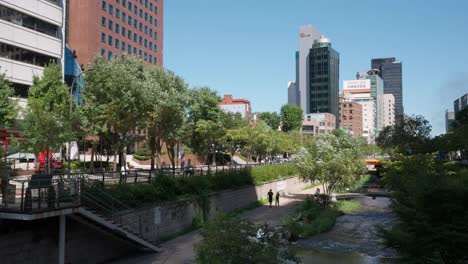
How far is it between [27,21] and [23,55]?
4298 mm

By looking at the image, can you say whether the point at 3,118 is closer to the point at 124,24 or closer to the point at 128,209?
the point at 128,209

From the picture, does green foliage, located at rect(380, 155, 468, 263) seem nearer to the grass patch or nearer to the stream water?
the stream water

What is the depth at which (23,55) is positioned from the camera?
54.0 metres

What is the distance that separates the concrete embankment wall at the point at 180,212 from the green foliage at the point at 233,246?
10.9m

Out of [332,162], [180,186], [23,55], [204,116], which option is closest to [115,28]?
[23,55]

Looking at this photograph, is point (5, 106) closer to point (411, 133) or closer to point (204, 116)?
point (204, 116)

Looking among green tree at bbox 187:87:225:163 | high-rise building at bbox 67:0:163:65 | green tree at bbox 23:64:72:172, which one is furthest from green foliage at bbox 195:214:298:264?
high-rise building at bbox 67:0:163:65

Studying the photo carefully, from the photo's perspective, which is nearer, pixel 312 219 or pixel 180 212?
pixel 180 212

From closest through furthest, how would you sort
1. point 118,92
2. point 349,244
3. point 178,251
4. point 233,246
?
point 233,246 → point 178,251 → point 349,244 → point 118,92

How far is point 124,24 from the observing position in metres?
103

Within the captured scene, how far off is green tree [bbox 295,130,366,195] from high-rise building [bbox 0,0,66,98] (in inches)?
1299

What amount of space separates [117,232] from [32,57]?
3883 centimetres

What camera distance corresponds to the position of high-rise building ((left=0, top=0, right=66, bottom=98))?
51.2 m

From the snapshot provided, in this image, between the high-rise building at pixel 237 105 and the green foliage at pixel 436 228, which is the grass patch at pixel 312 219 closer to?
the green foliage at pixel 436 228
